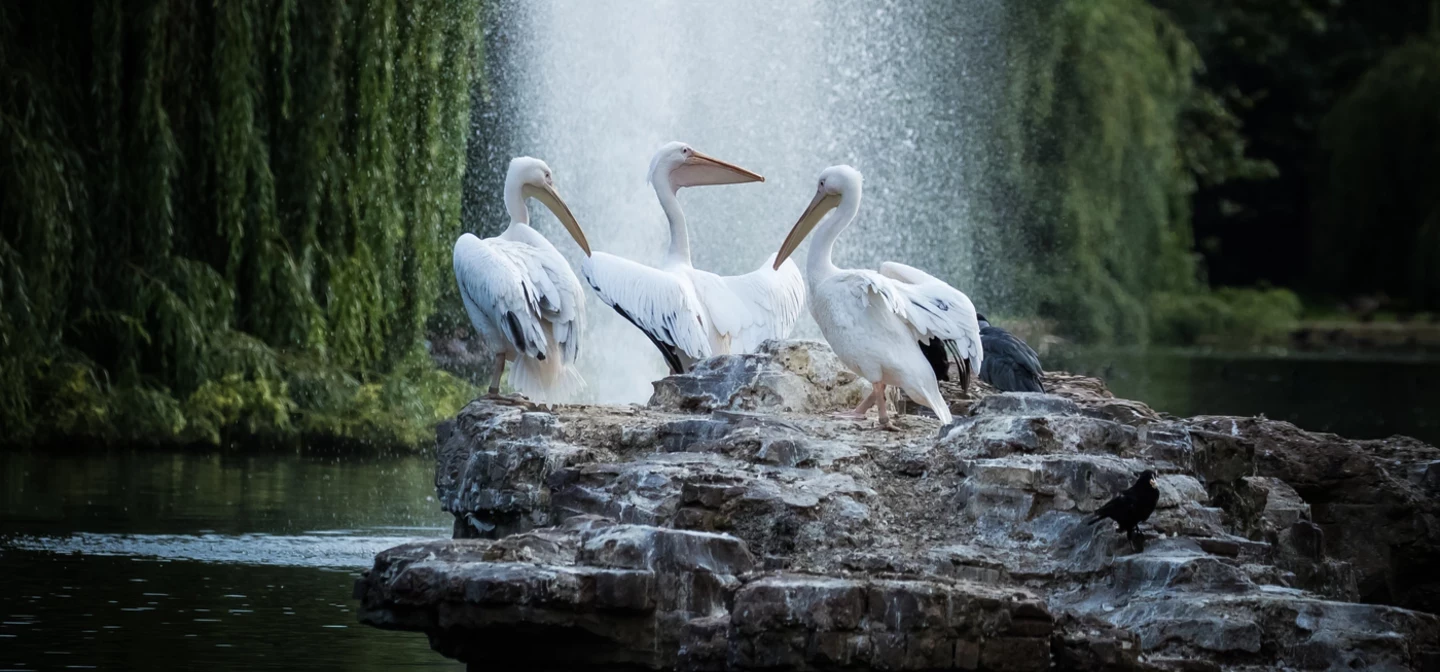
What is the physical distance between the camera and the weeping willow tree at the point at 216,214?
46.4 ft

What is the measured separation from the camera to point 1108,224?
1193 inches

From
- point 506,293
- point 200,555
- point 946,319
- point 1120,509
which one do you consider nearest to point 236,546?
point 200,555

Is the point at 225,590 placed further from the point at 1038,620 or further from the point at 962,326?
the point at 1038,620

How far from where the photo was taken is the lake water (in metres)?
8.38

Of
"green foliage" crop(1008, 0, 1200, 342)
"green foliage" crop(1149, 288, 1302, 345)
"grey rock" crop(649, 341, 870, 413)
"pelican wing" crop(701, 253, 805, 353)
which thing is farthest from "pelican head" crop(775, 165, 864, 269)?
"green foliage" crop(1149, 288, 1302, 345)

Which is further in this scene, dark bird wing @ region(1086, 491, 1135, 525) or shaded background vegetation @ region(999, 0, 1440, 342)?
shaded background vegetation @ region(999, 0, 1440, 342)

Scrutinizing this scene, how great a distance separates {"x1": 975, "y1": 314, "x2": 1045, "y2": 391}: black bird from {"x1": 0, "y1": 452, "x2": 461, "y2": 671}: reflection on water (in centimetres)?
295

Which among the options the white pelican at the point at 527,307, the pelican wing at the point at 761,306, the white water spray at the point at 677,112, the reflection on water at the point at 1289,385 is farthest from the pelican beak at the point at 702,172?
the reflection on water at the point at 1289,385

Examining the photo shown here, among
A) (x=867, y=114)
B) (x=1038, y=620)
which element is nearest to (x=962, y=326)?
(x=1038, y=620)

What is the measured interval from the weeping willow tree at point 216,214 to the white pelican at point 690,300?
491 centimetres

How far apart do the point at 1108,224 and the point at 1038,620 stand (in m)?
24.2

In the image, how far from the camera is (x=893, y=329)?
8.78 meters

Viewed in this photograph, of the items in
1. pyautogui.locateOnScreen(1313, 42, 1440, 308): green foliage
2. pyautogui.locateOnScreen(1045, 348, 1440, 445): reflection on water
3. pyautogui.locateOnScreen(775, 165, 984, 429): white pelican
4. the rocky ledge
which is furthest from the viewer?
pyautogui.locateOnScreen(1313, 42, 1440, 308): green foliage

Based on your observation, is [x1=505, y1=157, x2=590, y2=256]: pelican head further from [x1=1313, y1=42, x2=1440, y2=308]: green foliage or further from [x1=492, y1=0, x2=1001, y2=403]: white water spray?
[x1=1313, y1=42, x2=1440, y2=308]: green foliage
